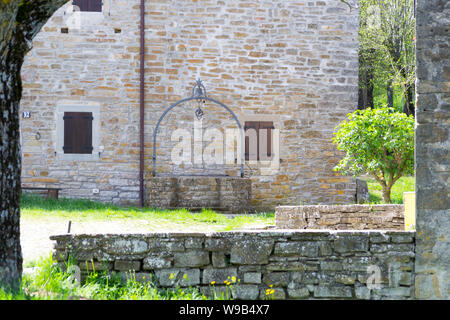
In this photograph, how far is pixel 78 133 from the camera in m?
11.6

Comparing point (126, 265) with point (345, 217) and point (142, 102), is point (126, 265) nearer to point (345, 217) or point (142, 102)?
point (345, 217)

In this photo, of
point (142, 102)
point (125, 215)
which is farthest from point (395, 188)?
point (125, 215)

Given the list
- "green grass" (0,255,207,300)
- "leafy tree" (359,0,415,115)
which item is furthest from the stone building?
"green grass" (0,255,207,300)

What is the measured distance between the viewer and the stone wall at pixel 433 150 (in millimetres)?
4848

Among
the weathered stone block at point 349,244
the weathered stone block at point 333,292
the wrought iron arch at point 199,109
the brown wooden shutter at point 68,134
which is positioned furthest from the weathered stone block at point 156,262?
the brown wooden shutter at point 68,134

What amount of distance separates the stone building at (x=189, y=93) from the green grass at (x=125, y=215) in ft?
3.70

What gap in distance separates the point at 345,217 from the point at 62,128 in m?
6.68

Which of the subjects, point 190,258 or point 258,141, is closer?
point 190,258

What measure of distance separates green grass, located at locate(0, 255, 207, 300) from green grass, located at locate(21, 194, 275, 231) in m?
3.38

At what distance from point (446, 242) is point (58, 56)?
30.2ft

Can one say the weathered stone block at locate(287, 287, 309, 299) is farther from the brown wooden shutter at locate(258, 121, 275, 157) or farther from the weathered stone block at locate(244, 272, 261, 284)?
the brown wooden shutter at locate(258, 121, 275, 157)

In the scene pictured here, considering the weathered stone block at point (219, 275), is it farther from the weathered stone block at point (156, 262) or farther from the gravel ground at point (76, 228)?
the gravel ground at point (76, 228)

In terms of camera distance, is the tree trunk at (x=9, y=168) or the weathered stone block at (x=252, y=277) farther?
the weathered stone block at (x=252, y=277)

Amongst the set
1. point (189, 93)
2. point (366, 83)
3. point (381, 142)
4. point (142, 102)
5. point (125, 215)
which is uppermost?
point (366, 83)
